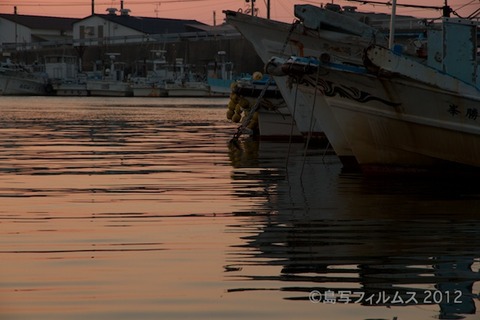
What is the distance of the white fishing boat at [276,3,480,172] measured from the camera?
52.7 ft

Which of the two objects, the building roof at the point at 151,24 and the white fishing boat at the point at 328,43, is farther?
the building roof at the point at 151,24

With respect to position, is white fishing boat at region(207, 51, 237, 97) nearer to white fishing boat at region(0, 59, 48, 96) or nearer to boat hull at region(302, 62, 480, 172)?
white fishing boat at region(0, 59, 48, 96)

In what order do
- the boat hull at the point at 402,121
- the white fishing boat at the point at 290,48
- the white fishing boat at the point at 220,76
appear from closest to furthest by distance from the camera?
1. the boat hull at the point at 402,121
2. the white fishing boat at the point at 290,48
3. the white fishing boat at the point at 220,76

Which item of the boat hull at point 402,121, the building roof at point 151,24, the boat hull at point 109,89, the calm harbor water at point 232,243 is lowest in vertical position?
the boat hull at point 109,89

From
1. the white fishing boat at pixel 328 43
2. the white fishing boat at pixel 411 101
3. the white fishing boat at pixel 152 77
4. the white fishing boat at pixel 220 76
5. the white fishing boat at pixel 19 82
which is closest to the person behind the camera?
the white fishing boat at pixel 411 101

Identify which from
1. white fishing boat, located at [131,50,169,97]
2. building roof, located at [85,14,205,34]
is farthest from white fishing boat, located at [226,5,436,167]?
building roof, located at [85,14,205,34]

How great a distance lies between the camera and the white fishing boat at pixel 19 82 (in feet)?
329

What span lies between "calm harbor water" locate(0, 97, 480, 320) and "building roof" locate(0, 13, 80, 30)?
114 m

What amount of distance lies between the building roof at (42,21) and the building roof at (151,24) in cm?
842

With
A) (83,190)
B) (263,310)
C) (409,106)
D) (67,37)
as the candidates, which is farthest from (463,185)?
(67,37)

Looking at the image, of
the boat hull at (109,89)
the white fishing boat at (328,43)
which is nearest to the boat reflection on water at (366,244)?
the white fishing boat at (328,43)

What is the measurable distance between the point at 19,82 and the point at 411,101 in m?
87.4

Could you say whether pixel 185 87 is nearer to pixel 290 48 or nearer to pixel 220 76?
pixel 220 76

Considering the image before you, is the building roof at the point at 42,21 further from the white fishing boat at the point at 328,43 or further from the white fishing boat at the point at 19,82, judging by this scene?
the white fishing boat at the point at 328,43
